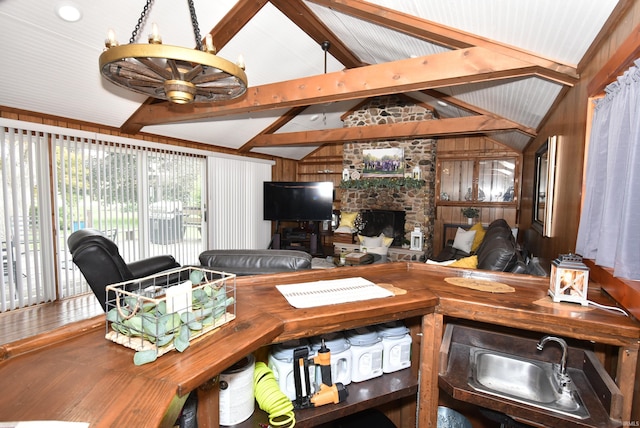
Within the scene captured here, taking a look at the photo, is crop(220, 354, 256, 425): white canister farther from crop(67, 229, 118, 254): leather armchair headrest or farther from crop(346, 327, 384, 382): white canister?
crop(67, 229, 118, 254): leather armchair headrest

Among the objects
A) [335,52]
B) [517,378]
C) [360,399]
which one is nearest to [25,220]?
[360,399]

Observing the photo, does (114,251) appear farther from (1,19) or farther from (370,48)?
(370,48)

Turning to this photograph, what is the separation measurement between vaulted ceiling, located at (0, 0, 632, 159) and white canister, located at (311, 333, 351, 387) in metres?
2.06

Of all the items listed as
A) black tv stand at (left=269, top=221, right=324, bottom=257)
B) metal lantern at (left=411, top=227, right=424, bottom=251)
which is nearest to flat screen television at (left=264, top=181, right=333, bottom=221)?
black tv stand at (left=269, top=221, right=324, bottom=257)

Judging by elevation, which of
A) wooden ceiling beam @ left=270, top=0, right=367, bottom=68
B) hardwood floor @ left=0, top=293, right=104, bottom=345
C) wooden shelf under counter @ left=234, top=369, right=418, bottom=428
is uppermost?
wooden ceiling beam @ left=270, top=0, right=367, bottom=68

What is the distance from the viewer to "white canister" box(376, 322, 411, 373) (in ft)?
4.84

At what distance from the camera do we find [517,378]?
4.89 ft

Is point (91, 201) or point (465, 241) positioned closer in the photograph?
point (91, 201)

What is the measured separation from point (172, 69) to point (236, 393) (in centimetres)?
167

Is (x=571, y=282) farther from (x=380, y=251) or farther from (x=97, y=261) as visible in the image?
(x=380, y=251)

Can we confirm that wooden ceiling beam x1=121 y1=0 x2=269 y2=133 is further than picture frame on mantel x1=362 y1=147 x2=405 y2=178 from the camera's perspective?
No

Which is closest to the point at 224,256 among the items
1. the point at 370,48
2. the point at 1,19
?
the point at 1,19

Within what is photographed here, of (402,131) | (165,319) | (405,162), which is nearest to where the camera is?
(165,319)

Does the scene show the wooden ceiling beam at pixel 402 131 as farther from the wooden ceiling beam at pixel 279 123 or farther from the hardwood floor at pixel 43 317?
the hardwood floor at pixel 43 317
